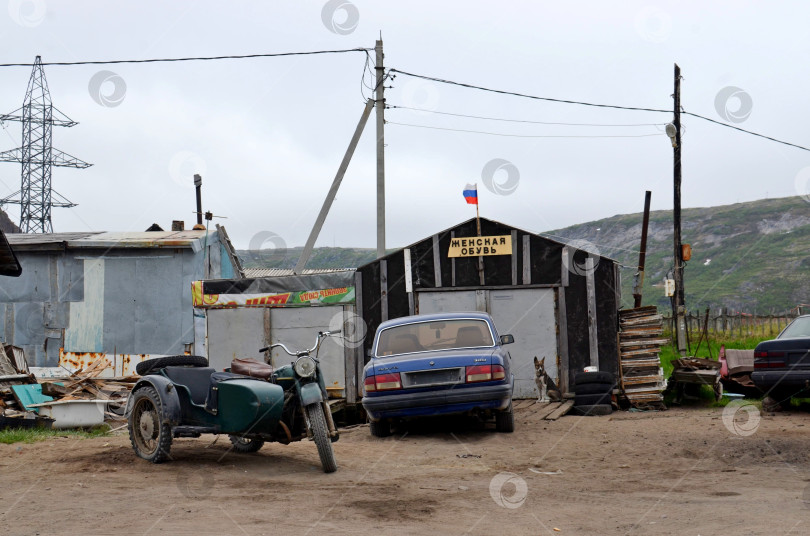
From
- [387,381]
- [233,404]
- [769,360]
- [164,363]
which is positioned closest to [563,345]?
[769,360]

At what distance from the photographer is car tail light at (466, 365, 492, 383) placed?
10.6m

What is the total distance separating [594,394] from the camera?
572 inches

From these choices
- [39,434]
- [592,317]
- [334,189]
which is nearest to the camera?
[39,434]

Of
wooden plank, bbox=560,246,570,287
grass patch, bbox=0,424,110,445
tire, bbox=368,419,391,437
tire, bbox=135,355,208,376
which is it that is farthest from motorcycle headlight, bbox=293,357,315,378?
wooden plank, bbox=560,246,570,287

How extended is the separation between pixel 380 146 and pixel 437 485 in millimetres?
12695

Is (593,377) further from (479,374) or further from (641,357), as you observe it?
(479,374)

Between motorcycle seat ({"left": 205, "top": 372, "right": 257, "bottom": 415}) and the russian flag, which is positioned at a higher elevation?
the russian flag

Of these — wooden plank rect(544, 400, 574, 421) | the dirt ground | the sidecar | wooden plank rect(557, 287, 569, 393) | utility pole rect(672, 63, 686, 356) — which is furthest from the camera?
utility pole rect(672, 63, 686, 356)

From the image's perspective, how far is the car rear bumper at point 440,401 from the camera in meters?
10.6

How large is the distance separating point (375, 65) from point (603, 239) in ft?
478

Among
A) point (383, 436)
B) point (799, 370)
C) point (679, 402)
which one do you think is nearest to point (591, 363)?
point (679, 402)

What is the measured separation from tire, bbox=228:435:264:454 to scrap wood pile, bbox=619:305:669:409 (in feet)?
26.6

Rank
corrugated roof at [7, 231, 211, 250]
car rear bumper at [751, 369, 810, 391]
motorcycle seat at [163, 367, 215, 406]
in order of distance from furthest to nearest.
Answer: corrugated roof at [7, 231, 211, 250] < car rear bumper at [751, 369, 810, 391] < motorcycle seat at [163, 367, 215, 406]

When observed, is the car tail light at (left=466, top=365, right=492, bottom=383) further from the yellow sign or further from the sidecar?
the yellow sign
